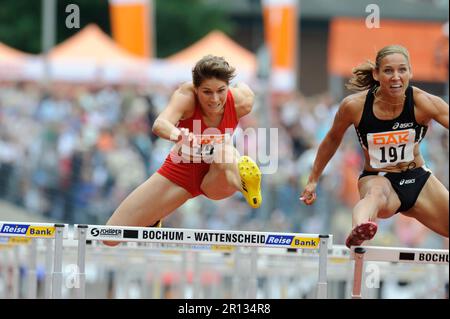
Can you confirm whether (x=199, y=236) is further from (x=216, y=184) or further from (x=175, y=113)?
(x=175, y=113)

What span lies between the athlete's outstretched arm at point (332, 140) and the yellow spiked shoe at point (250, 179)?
0.40 metres

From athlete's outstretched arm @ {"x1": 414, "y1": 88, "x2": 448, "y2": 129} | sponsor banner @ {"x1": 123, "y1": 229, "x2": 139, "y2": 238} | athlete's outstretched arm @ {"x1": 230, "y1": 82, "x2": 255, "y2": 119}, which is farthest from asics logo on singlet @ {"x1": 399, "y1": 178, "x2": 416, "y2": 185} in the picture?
sponsor banner @ {"x1": 123, "y1": 229, "x2": 139, "y2": 238}

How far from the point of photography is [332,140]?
9656 millimetres

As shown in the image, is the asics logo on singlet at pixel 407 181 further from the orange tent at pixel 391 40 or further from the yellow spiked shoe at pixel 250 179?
the orange tent at pixel 391 40

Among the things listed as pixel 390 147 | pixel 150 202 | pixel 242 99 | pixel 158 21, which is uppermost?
pixel 158 21

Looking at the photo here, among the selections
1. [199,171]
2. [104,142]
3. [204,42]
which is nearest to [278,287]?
[104,142]

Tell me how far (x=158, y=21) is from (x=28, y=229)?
25.8m

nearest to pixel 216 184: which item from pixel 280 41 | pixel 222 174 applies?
pixel 222 174

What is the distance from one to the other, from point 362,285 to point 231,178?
56.7 inches

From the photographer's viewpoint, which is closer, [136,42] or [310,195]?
[310,195]

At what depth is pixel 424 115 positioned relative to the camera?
9.30 m
